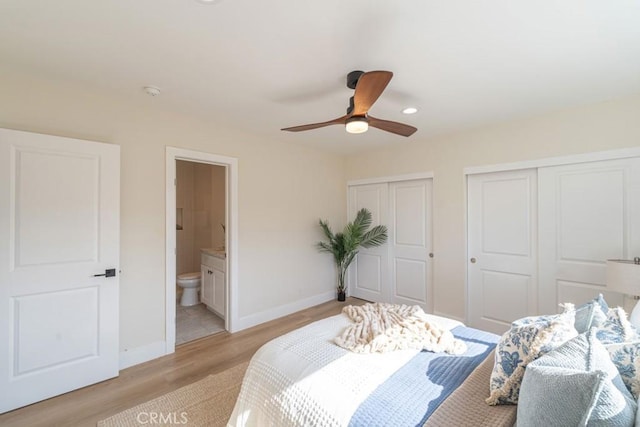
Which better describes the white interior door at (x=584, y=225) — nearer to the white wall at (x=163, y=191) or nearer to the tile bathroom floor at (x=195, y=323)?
the white wall at (x=163, y=191)

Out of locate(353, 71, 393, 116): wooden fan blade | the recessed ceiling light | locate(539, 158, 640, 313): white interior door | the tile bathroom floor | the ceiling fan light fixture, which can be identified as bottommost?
Answer: the tile bathroom floor

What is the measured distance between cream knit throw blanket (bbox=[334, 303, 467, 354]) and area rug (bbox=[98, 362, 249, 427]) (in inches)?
41.0

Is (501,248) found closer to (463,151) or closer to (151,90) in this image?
(463,151)

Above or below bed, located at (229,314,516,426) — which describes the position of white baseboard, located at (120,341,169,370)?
below

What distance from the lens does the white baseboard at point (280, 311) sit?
3322 millimetres

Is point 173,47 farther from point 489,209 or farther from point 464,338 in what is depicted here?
point 489,209

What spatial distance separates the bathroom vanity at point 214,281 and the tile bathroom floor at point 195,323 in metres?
0.10

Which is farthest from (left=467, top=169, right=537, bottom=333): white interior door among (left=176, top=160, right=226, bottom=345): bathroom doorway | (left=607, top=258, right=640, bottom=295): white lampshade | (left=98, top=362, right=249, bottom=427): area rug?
(left=176, top=160, right=226, bottom=345): bathroom doorway

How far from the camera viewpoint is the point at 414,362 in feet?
4.71

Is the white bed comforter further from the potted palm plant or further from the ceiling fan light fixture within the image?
the potted palm plant

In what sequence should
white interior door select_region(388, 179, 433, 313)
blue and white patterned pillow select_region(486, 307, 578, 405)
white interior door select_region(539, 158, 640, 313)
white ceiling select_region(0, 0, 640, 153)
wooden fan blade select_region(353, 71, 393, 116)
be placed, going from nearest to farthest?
1. blue and white patterned pillow select_region(486, 307, 578, 405)
2. white ceiling select_region(0, 0, 640, 153)
3. wooden fan blade select_region(353, 71, 393, 116)
4. white interior door select_region(539, 158, 640, 313)
5. white interior door select_region(388, 179, 433, 313)

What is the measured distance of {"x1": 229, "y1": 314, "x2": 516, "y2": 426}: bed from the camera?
108cm

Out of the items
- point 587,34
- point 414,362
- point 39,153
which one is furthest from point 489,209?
point 39,153

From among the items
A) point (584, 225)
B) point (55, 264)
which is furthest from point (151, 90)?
point (584, 225)
